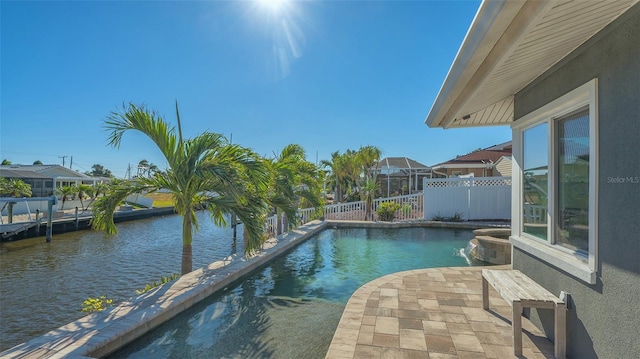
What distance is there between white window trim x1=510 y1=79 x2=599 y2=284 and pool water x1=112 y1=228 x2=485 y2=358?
2673 millimetres

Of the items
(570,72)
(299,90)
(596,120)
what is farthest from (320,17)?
(596,120)

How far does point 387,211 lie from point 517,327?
11.6 metres

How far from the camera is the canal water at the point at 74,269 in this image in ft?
17.9

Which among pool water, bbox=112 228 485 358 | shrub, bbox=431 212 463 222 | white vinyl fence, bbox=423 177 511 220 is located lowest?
pool water, bbox=112 228 485 358

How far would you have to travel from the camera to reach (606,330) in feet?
8.01

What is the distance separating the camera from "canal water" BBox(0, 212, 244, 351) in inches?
214

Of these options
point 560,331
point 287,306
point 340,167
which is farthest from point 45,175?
point 560,331

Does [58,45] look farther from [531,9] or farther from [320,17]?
[531,9]

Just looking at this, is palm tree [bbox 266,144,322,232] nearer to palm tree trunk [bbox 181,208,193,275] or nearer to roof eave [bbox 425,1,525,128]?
palm tree trunk [bbox 181,208,193,275]

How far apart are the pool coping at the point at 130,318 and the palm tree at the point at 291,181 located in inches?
69.7

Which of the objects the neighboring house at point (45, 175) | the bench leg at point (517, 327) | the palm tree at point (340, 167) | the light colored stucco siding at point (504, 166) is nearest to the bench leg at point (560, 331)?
the bench leg at point (517, 327)

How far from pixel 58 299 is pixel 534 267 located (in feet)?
27.5

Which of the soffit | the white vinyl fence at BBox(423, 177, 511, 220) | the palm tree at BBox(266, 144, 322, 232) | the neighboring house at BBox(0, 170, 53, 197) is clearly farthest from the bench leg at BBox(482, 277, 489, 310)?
the neighboring house at BBox(0, 170, 53, 197)

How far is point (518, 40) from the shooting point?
81.2 inches
